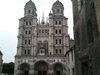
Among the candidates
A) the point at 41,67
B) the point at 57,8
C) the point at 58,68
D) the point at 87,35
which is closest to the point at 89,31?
the point at 87,35

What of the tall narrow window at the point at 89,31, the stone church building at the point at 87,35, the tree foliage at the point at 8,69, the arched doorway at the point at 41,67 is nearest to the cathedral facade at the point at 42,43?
the arched doorway at the point at 41,67

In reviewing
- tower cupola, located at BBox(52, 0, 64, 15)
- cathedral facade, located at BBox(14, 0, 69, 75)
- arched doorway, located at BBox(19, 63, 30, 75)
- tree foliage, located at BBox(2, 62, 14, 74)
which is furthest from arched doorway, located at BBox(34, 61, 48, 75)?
tree foliage, located at BBox(2, 62, 14, 74)

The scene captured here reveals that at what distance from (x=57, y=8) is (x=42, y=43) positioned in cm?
1260

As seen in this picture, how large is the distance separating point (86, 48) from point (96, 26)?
9.05 feet

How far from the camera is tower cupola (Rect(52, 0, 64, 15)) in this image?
197ft

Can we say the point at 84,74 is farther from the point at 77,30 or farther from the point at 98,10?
the point at 98,10

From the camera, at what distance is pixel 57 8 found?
60.5 m

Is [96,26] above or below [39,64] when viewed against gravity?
above

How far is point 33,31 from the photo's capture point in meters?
57.2

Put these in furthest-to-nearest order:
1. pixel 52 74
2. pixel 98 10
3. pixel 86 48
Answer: pixel 52 74 < pixel 86 48 < pixel 98 10

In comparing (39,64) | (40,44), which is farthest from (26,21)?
(39,64)

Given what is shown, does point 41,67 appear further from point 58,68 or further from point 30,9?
point 30,9

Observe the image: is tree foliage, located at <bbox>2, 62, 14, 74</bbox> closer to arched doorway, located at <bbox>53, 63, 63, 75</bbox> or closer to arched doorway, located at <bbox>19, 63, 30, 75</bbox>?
arched doorway, located at <bbox>19, 63, 30, 75</bbox>

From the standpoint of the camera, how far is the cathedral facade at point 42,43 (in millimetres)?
52875
